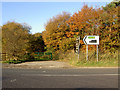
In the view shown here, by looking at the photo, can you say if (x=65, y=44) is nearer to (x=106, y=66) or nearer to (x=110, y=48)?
(x=110, y=48)

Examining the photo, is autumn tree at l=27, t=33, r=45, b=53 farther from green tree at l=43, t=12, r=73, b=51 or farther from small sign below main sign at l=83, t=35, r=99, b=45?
small sign below main sign at l=83, t=35, r=99, b=45

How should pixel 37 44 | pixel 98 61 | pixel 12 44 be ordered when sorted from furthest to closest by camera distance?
pixel 37 44 < pixel 12 44 < pixel 98 61

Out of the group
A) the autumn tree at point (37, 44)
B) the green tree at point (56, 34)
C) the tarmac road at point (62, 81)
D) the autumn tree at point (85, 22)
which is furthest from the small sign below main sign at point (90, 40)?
the autumn tree at point (37, 44)

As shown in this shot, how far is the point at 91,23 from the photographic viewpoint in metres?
18.0

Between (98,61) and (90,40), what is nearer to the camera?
(98,61)

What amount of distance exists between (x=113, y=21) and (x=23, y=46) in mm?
11163

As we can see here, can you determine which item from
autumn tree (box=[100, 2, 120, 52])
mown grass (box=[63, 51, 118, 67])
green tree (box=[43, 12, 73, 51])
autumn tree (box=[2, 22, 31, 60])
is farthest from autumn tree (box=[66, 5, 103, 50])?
autumn tree (box=[2, 22, 31, 60])

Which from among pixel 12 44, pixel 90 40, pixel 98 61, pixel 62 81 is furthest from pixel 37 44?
pixel 62 81

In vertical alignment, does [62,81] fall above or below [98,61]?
below

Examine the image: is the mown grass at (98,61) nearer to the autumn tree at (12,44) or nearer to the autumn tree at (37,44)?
the autumn tree at (12,44)

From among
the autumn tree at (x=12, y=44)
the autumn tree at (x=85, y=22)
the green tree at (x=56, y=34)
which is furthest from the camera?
the green tree at (x=56, y=34)

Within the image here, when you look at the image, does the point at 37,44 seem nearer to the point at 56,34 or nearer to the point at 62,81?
the point at 56,34

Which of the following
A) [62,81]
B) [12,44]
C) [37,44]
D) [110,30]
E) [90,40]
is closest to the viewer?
[62,81]

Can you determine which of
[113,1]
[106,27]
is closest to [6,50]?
[106,27]
